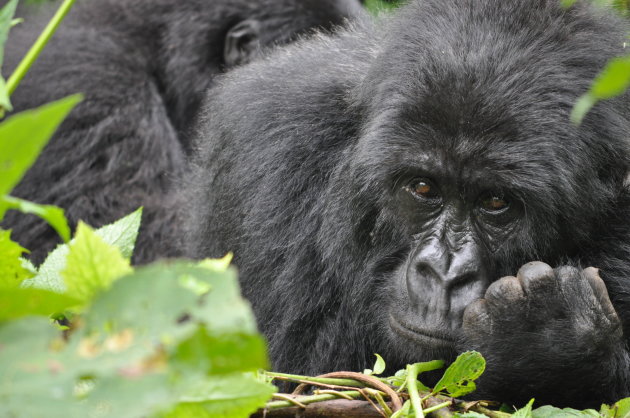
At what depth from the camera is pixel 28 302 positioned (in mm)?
958

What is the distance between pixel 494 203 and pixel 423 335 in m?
0.57

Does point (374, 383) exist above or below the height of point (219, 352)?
below

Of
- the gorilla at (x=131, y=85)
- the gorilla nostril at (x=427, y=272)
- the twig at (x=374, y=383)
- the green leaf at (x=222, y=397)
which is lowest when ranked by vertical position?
the gorilla at (x=131, y=85)

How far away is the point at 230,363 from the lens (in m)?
0.95

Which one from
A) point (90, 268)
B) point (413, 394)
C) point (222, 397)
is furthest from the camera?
point (413, 394)

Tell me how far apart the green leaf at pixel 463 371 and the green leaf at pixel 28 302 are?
134 centimetres

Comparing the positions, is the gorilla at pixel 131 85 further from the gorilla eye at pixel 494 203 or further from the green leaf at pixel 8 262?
the green leaf at pixel 8 262

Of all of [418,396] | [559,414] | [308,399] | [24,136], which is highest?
[24,136]

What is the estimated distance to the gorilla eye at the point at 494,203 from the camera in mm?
3141

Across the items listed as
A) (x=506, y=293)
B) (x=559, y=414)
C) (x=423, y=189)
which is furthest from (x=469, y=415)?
(x=423, y=189)

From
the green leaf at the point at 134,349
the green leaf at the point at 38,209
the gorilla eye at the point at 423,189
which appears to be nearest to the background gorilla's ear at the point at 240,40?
the gorilla eye at the point at 423,189

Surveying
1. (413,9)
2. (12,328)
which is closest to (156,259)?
(413,9)

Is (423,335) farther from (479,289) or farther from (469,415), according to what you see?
(469,415)

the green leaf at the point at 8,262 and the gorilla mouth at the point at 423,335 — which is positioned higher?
the green leaf at the point at 8,262
